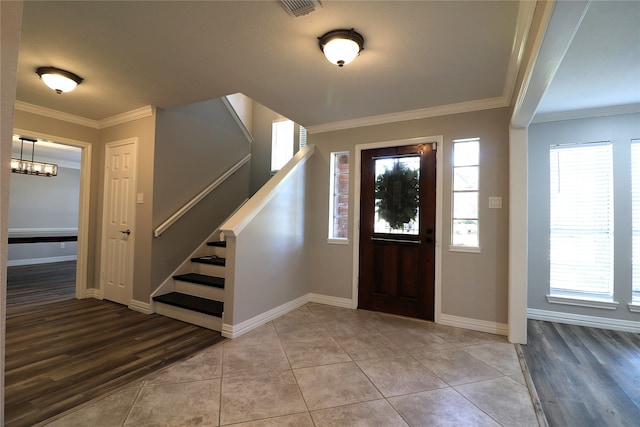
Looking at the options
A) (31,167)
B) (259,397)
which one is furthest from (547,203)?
(31,167)

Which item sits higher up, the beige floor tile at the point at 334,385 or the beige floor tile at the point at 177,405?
the beige floor tile at the point at 177,405

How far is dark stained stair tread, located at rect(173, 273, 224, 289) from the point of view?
10.9ft

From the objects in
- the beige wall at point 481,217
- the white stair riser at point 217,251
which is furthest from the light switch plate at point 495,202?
the white stair riser at point 217,251

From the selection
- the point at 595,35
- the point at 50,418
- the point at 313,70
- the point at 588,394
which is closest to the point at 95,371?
the point at 50,418

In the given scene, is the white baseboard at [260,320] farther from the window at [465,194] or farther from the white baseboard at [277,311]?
the window at [465,194]

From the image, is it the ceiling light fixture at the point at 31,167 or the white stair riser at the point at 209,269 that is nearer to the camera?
the white stair riser at the point at 209,269

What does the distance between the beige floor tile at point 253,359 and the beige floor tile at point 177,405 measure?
21cm

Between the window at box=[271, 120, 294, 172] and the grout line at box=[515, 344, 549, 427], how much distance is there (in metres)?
4.19

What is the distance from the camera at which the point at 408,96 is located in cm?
301

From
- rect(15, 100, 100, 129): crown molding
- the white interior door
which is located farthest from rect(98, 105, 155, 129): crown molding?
the white interior door

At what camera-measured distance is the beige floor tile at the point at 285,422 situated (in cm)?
164

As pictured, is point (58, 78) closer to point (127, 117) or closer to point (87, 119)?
point (127, 117)

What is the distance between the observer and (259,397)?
1892 mm

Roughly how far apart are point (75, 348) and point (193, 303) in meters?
1.02
